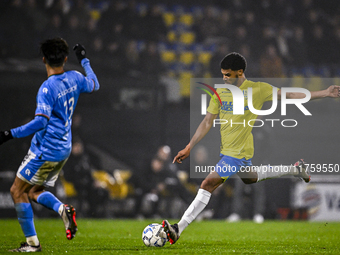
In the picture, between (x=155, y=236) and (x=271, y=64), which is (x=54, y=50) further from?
(x=271, y=64)

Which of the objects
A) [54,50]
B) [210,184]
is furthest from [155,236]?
[54,50]

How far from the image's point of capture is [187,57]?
1455cm

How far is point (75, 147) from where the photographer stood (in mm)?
10789

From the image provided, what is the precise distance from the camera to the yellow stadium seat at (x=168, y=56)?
46.9ft

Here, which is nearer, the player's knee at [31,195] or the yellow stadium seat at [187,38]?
the player's knee at [31,195]

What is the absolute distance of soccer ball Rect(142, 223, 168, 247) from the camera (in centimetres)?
554

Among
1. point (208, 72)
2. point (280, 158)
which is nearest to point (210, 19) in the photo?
point (208, 72)

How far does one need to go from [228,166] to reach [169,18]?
10.9 meters

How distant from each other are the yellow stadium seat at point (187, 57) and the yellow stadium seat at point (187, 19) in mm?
1437

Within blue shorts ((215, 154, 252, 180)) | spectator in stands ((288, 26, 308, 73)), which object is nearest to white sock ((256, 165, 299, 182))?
blue shorts ((215, 154, 252, 180))

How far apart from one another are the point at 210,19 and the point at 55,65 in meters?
10.6

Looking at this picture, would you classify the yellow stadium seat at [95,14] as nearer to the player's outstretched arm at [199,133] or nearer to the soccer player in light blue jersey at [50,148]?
the player's outstretched arm at [199,133]

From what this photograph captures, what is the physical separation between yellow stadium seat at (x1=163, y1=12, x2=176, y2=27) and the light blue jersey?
35.1 feet

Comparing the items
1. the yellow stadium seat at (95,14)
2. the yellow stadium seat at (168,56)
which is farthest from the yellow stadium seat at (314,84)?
the yellow stadium seat at (95,14)
